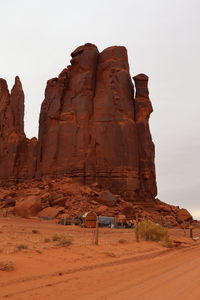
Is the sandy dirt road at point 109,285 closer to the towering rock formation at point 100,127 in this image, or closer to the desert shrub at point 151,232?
the desert shrub at point 151,232

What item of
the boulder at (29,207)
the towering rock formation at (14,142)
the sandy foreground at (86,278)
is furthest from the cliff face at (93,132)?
the sandy foreground at (86,278)

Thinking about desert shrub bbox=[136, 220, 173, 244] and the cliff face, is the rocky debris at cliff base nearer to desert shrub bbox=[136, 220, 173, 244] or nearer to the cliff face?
the cliff face

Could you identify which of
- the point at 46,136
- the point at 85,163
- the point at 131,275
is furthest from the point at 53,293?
the point at 46,136

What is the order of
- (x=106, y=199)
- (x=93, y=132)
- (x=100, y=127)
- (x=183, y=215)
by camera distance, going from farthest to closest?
(x=183, y=215), (x=93, y=132), (x=100, y=127), (x=106, y=199)

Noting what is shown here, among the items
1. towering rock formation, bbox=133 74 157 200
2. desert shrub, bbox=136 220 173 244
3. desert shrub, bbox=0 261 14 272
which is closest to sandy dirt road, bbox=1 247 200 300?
desert shrub, bbox=0 261 14 272

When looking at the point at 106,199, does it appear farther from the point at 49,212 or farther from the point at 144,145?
the point at 144,145

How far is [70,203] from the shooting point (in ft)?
117

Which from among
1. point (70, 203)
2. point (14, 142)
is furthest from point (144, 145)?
point (14, 142)

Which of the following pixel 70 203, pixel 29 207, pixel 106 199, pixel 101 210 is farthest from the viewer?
pixel 106 199

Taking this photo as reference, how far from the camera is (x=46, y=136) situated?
47.5 m

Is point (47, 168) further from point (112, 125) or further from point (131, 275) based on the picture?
point (131, 275)

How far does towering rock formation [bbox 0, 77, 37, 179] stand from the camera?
160ft

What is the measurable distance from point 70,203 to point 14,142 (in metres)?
18.6

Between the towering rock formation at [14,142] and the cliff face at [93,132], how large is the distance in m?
0.15
